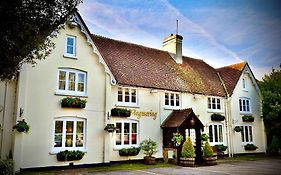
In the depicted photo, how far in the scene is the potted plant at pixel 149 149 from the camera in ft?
54.8

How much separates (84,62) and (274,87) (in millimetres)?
18768

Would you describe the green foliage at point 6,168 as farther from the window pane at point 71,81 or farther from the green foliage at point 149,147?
the green foliage at point 149,147

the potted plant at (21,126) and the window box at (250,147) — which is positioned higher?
the potted plant at (21,126)

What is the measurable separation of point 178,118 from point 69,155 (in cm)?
802

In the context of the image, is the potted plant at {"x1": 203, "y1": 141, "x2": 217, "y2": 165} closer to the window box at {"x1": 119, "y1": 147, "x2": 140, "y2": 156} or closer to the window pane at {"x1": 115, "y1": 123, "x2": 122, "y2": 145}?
the window box at {"x1": 119, "y1": 147, "x2": 140, "y2": 156}

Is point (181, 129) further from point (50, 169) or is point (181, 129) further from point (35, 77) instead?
point (35, 77)

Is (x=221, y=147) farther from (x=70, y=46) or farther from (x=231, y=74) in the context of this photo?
(x=70, y=46)

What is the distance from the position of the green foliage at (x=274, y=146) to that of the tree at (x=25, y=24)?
2252 centimetres

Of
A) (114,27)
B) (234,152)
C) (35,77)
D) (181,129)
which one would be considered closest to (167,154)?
(181,129)

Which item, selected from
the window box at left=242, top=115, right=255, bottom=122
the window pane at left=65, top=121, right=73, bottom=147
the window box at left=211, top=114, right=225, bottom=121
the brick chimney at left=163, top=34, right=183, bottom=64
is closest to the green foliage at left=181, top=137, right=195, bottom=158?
the window box at left=211, top=114, right=225, bottom=121

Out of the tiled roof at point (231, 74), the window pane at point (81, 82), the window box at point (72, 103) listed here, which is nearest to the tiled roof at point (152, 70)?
the tiled roof at point (231, 74)

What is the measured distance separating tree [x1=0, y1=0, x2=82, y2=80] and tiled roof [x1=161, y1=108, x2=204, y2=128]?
10929mm

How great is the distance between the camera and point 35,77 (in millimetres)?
14117

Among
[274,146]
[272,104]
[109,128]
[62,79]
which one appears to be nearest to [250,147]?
[274,146]
